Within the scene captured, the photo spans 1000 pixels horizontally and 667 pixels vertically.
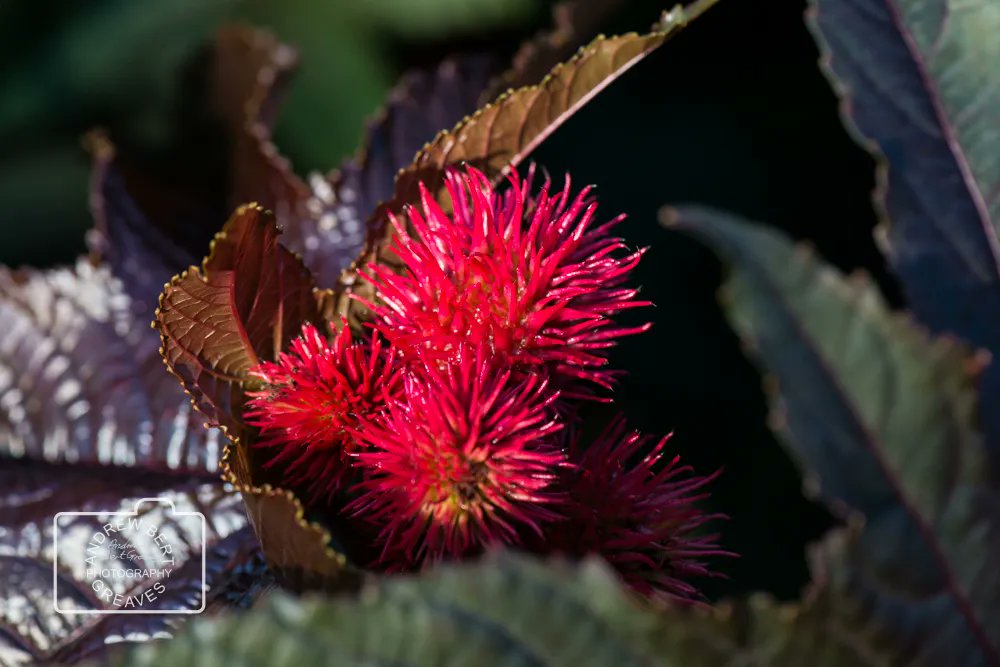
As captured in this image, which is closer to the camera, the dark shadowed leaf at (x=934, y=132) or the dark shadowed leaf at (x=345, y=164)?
the dark shadowed leaf at (x=934, y=132)

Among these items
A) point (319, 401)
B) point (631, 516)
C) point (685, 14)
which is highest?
point (685, 14)

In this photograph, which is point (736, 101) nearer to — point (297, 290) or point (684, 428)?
point (684, 428)

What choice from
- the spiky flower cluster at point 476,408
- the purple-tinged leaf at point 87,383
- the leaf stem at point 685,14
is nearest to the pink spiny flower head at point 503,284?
the spiky flower cluster at point 476,408

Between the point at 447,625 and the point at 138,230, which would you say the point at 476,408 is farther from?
the point at 138,230

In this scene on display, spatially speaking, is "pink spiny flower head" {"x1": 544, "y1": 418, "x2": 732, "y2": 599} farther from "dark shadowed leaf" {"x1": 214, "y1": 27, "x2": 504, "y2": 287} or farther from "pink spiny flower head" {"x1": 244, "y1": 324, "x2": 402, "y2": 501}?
"dark shadowed leaf" {"x1": 214, "y1": 27, "x2": 504, "y2": 287}

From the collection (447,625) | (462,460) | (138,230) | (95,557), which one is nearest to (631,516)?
(462,460)

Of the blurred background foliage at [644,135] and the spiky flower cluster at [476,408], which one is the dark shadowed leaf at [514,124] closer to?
the spiky flower cluster at [476,408]

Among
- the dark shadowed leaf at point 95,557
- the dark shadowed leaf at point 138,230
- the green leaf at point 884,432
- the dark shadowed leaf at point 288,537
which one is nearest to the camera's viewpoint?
the green leaf at point 884,432
